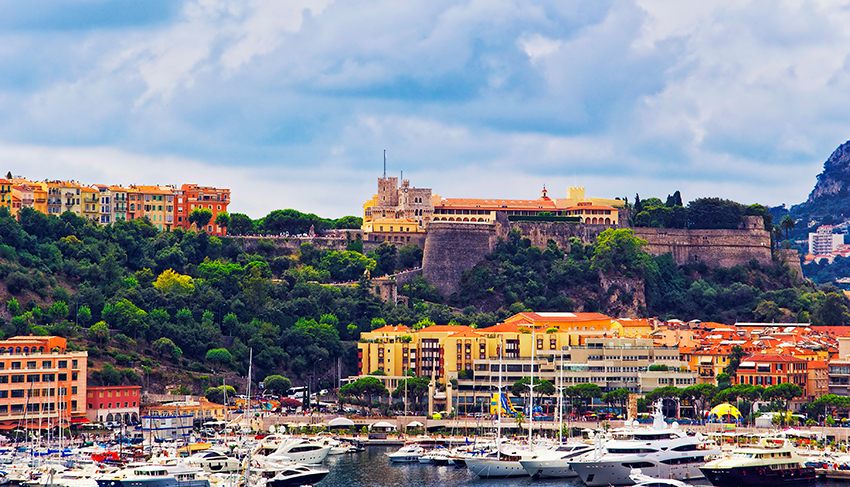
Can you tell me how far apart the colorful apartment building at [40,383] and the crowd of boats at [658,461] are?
24122 mm

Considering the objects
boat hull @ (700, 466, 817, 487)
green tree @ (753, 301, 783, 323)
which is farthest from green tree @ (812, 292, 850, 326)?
boat hull @ (700, 466, 817, 487)

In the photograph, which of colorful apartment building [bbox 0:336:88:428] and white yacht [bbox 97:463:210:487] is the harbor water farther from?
colorful apartment building [bbox 0:336:88:428]

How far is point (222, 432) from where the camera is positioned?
249ft

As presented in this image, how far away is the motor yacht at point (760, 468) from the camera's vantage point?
59438 millimetres

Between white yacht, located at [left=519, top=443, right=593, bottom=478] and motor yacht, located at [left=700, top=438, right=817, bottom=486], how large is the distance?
581cm

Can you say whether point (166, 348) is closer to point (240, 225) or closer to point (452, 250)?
point (240, 225)

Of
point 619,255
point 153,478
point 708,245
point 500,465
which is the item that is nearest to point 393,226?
point 619,255

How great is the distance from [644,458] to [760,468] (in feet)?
16.0

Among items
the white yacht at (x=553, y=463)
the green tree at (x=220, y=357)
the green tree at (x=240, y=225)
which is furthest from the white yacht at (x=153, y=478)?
the green tree at (x=240, y=225)

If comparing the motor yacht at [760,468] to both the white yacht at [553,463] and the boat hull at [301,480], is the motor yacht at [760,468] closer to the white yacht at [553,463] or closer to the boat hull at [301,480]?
the white yacht at [553,463]

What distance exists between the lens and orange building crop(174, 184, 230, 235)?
11462 cm

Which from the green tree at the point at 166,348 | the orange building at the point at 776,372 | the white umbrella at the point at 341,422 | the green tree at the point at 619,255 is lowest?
the white umbrella at the point at 341,422

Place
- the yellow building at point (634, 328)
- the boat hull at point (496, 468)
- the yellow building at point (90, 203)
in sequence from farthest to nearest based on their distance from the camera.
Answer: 1. the yellow building at point (90, 203)
2. the yellow building at point (634, 328)
3. the boat hull at point (496, 468)

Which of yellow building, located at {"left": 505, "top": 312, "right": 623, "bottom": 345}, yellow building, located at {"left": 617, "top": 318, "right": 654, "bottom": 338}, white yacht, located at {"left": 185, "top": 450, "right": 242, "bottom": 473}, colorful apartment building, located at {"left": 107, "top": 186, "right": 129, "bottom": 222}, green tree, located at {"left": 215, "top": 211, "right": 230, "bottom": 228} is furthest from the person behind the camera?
green tree, located at {"left": 215, "top": 211, "right": 230, "bottom": 228}
